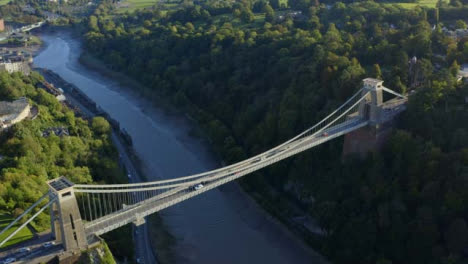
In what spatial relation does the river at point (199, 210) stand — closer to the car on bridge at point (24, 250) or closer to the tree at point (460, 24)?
the car on bridge at point (24, 250)

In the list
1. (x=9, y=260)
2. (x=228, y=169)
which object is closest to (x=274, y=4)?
(x=228, y=169)

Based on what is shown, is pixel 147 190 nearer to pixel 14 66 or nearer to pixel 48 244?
pixel 48 244

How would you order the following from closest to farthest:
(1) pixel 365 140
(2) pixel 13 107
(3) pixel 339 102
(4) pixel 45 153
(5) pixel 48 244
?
(5) pixel 48 244
(1) pixel 365 140
(4) pixel 45 153
(3) pixel 339 102
(2) pixel 13 107

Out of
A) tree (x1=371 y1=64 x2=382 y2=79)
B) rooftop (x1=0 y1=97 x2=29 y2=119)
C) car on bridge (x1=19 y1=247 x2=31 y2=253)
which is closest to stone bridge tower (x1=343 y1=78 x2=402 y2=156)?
tree (x1=371 y1=64 x2=382 y2=79)

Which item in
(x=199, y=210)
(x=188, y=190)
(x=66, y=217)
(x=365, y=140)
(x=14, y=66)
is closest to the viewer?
(x=66, y=217)

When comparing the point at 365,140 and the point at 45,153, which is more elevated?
the point at 45,153

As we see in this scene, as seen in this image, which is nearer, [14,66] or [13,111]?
[13,111]
